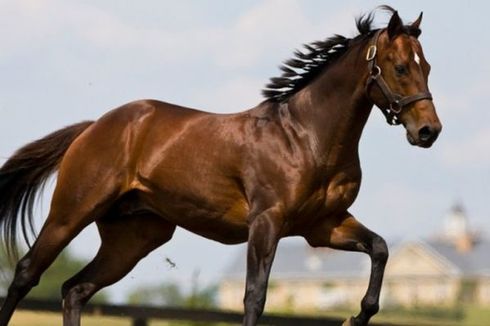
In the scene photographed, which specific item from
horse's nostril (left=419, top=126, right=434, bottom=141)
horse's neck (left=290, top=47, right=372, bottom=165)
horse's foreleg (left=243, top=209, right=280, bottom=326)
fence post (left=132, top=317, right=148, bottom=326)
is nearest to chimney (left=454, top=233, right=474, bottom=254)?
fence post (left=132, top=317, right=148, bottom=326)

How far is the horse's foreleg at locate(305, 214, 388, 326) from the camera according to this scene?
7695 mm

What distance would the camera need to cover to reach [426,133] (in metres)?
→ 7.25

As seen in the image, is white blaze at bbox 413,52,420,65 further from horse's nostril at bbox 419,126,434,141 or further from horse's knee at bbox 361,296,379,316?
horse's knee at bbox 361,296,379,316

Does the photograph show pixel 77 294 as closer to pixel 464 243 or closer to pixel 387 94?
pixel 387 94

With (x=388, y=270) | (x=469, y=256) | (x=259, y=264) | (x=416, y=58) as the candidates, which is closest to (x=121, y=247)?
(x=259, y=264)

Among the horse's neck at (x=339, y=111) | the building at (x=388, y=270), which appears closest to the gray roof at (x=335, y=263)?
the building at (x=388, y=270)

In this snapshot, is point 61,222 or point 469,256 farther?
point 469,256

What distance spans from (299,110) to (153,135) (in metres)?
1.11

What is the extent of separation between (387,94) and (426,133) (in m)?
0.40

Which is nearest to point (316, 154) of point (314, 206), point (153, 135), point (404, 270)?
point (314, 206)

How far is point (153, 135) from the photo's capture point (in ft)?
27.5

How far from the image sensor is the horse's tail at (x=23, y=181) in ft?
29.9

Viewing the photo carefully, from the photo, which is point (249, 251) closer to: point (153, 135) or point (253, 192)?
point (253, 192)

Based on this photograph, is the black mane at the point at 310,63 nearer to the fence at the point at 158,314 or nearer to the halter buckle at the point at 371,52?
the halter buckle at the point at 371,52
